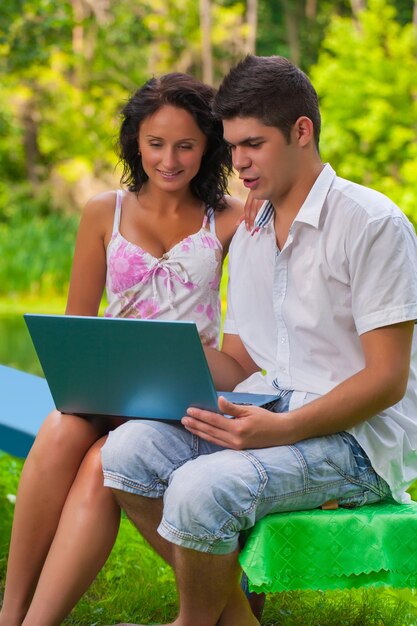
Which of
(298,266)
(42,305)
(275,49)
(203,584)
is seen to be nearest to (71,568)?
(203,584)

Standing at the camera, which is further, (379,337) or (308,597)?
(308,597)

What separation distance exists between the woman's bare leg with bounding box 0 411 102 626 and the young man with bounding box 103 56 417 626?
20 centimetres

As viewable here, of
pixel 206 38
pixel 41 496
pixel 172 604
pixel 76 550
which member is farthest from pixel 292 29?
pixel 76 550

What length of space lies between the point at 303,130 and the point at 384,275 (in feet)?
1.40

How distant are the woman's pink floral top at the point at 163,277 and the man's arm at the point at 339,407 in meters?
0.78

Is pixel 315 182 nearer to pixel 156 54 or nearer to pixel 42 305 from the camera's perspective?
pixel 42 305

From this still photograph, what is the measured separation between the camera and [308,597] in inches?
127

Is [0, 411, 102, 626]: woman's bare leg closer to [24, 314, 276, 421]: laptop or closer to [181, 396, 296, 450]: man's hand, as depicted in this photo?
[24, 314, 276, 421]: laptop

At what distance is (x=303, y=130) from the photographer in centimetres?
256

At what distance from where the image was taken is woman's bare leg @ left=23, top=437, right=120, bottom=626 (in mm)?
2521

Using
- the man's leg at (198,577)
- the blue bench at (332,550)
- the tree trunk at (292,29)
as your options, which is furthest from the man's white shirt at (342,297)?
the tree trunk at (292,29)

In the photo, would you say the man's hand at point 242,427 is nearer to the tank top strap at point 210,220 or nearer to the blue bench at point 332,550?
the blue bench at point 332,550

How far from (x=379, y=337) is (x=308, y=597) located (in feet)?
3.82

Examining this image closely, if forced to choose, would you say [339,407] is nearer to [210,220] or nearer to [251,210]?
[251,210]
